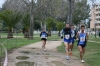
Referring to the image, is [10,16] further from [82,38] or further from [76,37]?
[82,38]

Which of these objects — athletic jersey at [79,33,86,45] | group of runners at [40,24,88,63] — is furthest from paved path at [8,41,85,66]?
athletic jersey at [79,33,86,45]

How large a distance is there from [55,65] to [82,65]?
1189 mm

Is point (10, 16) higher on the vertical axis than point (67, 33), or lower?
higher

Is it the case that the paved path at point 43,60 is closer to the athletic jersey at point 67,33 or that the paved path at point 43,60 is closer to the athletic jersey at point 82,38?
the athletic jersey at point 82,38

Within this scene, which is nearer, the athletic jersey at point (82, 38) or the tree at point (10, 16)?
the athletic jersey at point (82, 38)

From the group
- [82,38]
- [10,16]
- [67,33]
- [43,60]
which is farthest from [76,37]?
[10,16]

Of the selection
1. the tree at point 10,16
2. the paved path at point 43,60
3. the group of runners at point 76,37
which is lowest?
the paved path at point 43,60

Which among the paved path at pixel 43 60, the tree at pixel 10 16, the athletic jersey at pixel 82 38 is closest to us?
the paved path at pixel 43 60

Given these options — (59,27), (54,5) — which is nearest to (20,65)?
(54,5)

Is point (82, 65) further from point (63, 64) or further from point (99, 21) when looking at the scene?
point (99, 21)

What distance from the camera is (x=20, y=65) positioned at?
9.87 meters

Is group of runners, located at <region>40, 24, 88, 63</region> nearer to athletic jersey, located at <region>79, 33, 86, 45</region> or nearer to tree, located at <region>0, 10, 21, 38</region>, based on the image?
athletic jersey, located at <region>79, 33, 86, 45</region>

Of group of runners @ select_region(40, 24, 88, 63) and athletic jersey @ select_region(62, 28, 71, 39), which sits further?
athletic jersey @ select_region(62, 28, 71, 39)

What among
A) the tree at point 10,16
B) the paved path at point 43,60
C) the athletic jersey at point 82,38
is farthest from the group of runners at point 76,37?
the tree at point 10,16
